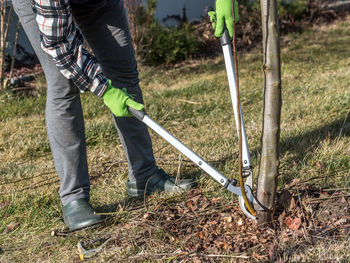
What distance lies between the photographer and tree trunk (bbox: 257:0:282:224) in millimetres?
1733

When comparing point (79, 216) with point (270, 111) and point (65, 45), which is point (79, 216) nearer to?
Answer: point (65, 45)

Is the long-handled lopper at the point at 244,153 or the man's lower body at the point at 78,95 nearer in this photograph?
the long-handled lopper at the point at 244,153

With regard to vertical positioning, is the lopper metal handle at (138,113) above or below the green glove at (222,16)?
below

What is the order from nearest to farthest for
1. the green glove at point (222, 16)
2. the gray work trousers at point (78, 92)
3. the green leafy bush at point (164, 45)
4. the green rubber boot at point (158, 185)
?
the green glove at point (222, 16), the gray work trousers at point (78, 92), the green rubber boot at point (158, 185), the green leafy bush at point (164, 45)

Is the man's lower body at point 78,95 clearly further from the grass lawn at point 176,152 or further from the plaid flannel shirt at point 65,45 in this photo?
the grass lawn at point 176,152

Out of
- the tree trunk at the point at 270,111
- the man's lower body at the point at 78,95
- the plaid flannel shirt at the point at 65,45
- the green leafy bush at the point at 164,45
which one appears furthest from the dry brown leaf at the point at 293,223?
the green leafy bush at the point at 164,45

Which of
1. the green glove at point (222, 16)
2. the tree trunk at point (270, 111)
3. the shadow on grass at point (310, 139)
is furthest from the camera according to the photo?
the shadow on grass at point (310, 139)

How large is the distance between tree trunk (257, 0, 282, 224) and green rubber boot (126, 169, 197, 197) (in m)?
0.64

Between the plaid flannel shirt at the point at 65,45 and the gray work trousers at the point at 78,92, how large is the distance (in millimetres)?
133

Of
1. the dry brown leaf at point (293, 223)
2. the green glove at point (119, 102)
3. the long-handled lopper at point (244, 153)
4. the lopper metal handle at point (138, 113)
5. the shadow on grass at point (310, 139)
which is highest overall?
the green glove at point (119, 102)

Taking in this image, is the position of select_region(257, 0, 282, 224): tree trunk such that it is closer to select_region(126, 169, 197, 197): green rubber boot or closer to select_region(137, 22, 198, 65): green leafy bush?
select_region(126, 169, 197, 197): green rubber boot

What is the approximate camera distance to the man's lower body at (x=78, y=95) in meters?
2.15

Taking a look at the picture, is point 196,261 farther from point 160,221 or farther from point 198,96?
point 198,96

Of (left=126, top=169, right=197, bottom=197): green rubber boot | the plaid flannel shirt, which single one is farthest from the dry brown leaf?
the plaid flannel shirt
